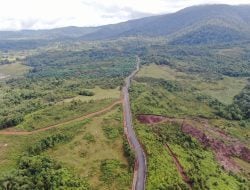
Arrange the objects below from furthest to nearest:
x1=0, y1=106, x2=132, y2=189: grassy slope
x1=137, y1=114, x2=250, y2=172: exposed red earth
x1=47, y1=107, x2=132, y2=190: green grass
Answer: x1=137, y1=114, x2=250, y2=172: exposed red earth → x1=0, y1=106, x2=132, y2=189: grassy slope → x1=47, y1=107, x2=132, y2=190: green grass

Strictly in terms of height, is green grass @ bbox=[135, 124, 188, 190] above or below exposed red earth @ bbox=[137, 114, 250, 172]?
above

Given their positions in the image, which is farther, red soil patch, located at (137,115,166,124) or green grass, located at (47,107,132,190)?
red soil patch, located at (137,115,166,124)

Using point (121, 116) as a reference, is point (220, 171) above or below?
below

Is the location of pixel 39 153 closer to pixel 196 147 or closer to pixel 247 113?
pixel 196 147

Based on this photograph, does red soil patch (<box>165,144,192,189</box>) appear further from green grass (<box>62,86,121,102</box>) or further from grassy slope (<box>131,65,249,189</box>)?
green grass (<box>62,86,121,102</box>)

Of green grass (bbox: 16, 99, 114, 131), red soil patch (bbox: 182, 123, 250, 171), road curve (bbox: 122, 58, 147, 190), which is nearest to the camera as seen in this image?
road curve (bbox: 122, 58, 147, 190)

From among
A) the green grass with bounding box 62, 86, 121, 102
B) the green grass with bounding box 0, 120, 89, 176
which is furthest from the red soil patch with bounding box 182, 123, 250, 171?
the green grass with bounding box 62, 86, 121, 102

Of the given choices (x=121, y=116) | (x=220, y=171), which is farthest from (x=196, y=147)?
(x=121, y=116)
